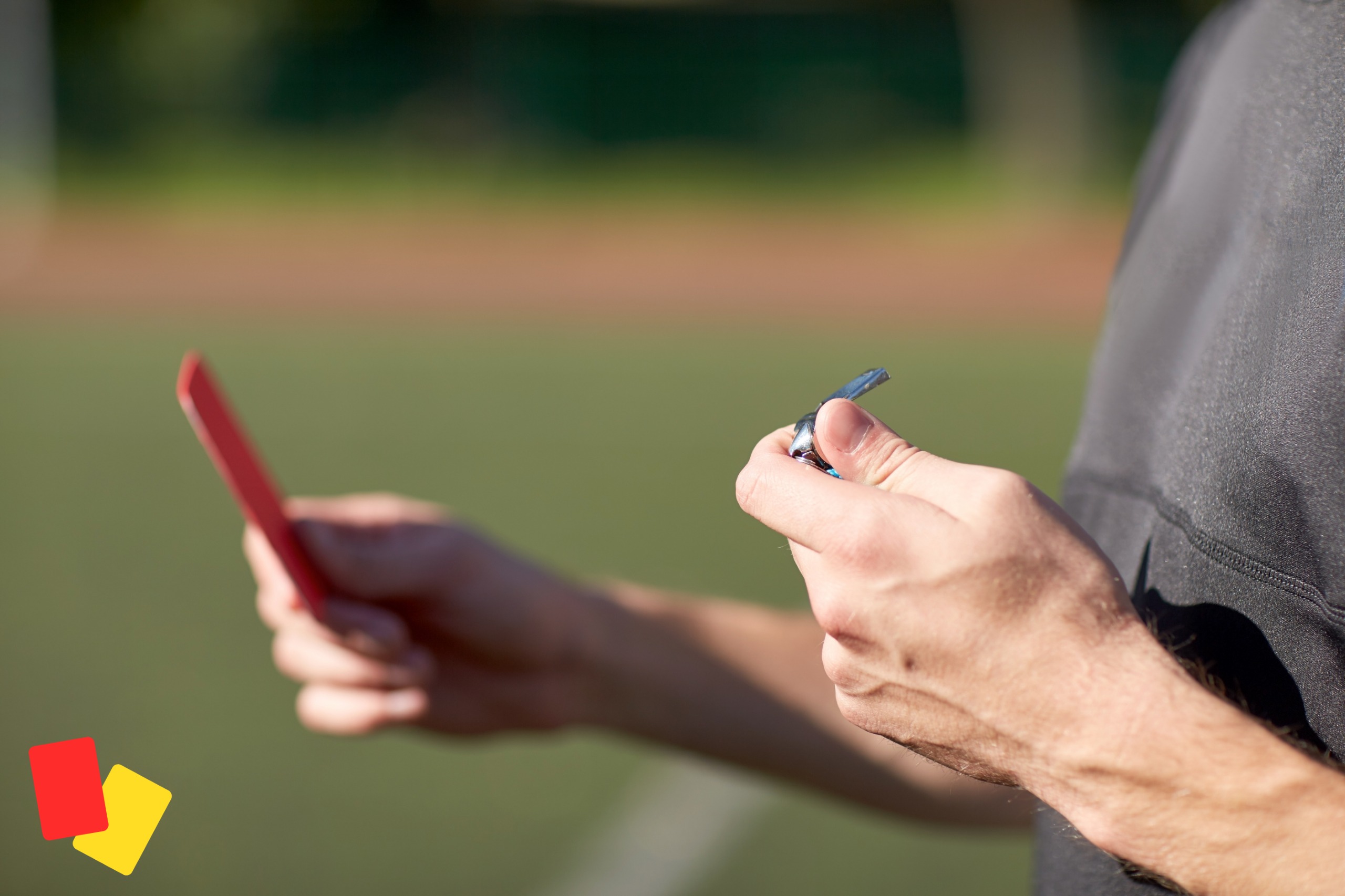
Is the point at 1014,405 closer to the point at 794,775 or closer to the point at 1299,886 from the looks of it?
the point at 794,775

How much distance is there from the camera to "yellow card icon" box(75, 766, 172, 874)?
0.64 meters

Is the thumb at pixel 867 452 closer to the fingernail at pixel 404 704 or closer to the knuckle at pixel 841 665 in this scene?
the knuckle at pixel 841 665

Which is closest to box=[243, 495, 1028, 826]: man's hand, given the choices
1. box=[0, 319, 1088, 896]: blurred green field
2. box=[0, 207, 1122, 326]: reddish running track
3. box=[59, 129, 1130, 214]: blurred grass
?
box=[0, 319, 1088, 896]: blurred green field

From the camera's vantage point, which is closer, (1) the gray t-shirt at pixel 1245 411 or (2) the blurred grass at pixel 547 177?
(1) the gray t-shirt at pixel 1245 411

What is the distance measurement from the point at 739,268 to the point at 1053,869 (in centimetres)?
1237

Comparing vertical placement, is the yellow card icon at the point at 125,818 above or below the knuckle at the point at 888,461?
below

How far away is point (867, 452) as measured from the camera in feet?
2.50

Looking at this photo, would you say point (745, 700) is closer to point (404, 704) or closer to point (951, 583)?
point (404, 704)

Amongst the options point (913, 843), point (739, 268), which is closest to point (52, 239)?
point (739, 268)

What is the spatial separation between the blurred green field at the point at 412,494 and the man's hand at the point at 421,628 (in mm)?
1606

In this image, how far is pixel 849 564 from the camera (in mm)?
721

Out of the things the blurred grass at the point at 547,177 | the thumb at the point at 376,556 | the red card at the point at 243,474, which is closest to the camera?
the red card at the point at 243,474

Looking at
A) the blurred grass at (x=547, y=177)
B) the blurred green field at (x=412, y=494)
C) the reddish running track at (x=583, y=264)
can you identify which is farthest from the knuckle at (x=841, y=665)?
the blurred grass at (x=547, y=177)

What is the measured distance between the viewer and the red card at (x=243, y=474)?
96 cm
